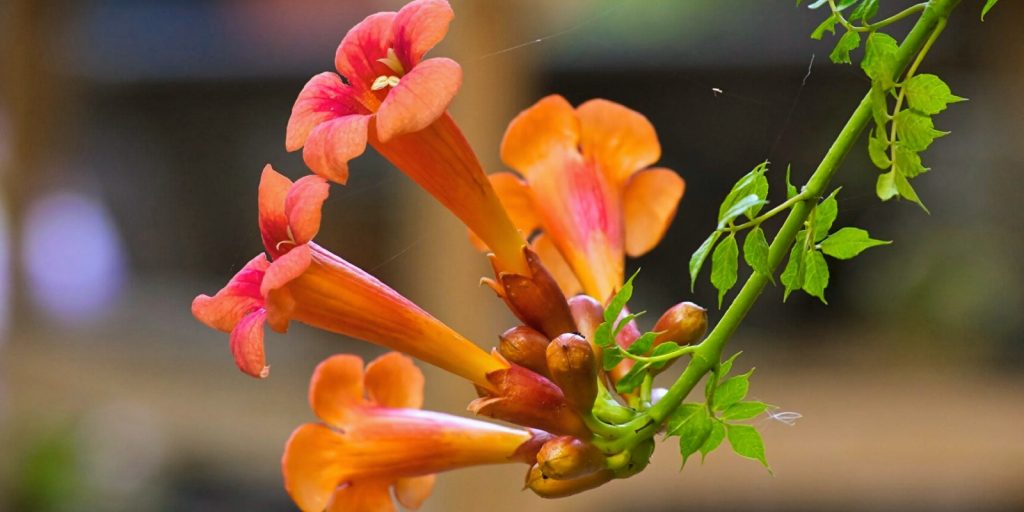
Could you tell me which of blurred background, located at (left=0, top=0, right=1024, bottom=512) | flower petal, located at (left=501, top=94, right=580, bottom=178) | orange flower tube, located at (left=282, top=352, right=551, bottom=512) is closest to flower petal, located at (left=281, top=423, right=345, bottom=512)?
orange flower tube, located at (left=282, top=352, right=551, bottom=512)

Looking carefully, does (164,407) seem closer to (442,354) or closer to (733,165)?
(733,165)

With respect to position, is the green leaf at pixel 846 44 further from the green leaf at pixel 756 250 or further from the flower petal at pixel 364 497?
the flower petal at pixel 364 497

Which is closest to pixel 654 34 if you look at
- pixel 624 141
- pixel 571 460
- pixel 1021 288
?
pixel 1021 288

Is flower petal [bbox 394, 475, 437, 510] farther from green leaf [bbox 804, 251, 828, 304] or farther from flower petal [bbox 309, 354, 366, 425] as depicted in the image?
green leaf [bbox 804, 251, 828, 304]

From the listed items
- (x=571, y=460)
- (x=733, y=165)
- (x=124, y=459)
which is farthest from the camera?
(x=124, y=459)

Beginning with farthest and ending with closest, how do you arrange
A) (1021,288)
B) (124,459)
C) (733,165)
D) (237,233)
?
(124,459), (237,233), (1021,288), (733,165)

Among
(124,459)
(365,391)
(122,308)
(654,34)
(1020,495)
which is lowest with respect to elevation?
(1020,495)

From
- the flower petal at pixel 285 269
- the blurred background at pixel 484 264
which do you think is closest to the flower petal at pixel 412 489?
the flower petal at pixel 285 269
